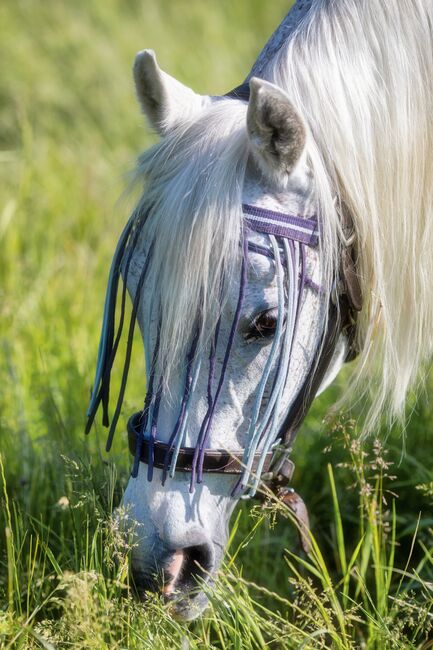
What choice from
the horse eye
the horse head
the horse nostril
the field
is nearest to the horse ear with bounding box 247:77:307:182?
the horse head

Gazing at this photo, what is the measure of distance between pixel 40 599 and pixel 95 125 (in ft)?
13.5

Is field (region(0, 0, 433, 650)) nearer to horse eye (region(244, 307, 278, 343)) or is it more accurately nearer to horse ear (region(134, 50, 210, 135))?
horse ear (region(134, 50, 210, 135))

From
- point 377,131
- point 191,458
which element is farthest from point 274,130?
→ point 191,458

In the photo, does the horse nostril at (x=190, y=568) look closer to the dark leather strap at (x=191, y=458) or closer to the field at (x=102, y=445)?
the field at (x=102, y=445)

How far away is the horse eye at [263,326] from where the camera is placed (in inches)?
69.3

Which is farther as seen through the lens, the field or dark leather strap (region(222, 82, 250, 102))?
dark leather strap (region(222, 82, 250, 102))

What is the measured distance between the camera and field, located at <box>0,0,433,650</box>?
1.81 meters

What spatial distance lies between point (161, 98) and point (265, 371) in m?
0.68

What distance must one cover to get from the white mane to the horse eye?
9cm

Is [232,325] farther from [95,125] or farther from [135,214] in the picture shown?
[95,125]

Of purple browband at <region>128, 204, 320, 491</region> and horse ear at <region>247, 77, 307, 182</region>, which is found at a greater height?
horse ear at <region>247, 77, 307, 182</region>

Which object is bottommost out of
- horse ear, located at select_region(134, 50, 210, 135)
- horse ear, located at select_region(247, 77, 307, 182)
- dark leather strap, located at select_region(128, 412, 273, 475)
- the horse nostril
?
the horse nostril

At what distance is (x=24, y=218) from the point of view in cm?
428

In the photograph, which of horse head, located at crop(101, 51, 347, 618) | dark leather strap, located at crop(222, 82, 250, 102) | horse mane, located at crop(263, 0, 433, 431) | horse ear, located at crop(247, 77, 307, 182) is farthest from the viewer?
dark leather strap, located at crop(222, 82, 250, 102)
